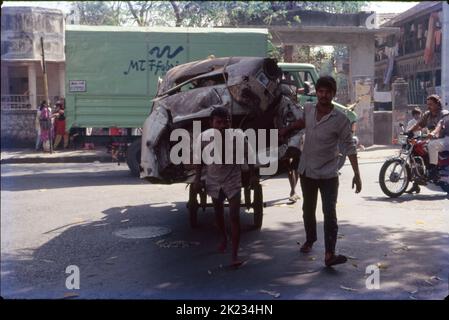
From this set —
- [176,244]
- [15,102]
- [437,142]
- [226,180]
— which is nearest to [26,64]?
[15,102]

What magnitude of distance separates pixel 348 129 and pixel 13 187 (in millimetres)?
7617

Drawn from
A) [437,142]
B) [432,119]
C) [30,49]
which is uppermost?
[30,49]

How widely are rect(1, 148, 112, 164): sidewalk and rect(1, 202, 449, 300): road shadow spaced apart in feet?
29.3

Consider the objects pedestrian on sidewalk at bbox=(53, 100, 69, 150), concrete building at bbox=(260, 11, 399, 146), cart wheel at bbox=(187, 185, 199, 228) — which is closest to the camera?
cart wheel at bbox=(187, 185, 199, 228)

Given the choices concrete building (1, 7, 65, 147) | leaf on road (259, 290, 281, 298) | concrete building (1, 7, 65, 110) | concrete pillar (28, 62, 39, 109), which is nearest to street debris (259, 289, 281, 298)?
leaf on road (259, 290, 281, 298)

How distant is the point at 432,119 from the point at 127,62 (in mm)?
6664

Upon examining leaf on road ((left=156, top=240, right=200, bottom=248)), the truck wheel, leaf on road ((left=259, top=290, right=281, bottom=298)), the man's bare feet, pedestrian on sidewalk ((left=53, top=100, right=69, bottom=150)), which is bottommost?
leaf on road ((left=259, top=290, right=281, bottom=298))

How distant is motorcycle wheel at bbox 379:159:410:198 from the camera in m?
8.42

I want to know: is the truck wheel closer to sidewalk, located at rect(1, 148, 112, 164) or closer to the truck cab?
the truck cab

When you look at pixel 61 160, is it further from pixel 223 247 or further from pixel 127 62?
pixel 223 247

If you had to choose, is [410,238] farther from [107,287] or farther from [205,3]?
[205,3]

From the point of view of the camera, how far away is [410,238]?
585cm

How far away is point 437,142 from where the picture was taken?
27.2 ft
